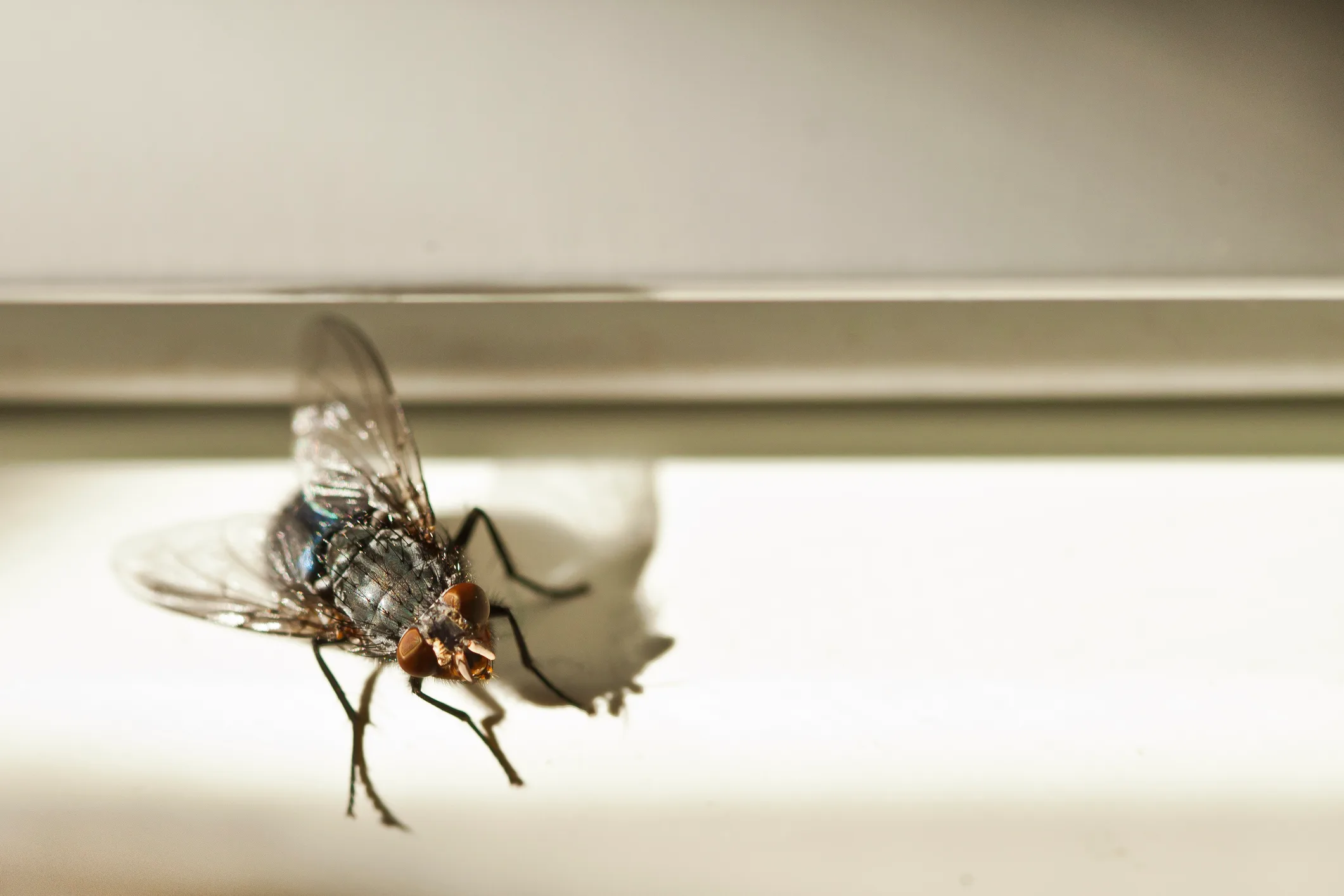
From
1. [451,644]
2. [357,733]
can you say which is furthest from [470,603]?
[357,733]

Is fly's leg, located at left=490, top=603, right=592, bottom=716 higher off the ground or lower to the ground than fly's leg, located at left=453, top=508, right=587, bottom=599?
lower

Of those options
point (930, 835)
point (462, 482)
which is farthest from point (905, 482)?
point (462, 482)

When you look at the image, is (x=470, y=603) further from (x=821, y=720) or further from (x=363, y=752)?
(x=821, y=720)

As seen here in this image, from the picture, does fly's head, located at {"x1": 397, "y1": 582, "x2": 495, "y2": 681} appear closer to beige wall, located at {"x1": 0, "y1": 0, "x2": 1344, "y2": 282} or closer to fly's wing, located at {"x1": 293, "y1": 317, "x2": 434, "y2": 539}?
fly's wing, located at {"x1": 293, "y1": 317, "x2": 434, "y2": 539}

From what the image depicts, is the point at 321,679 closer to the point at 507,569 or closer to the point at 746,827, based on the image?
the point at 507,569

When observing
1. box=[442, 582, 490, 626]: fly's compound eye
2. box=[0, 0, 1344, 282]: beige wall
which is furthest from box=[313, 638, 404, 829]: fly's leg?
box=[0, 0, 1344, 282]: beige wall

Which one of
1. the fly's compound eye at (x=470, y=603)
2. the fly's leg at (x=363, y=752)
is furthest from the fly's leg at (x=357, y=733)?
the fly's compound eye at (x=470, y=603)

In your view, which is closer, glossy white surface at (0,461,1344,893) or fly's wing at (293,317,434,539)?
glossy white surface at (0,461,1344,893)

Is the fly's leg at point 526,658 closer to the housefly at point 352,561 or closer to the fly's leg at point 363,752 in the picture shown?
the housefly at point 352,561
